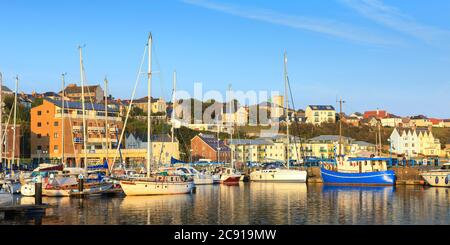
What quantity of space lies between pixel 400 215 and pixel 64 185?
31238mm

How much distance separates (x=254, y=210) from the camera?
140 feet

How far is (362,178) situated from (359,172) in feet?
4.79

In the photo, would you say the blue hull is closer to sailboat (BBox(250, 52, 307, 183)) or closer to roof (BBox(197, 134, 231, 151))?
sailboat (BBox(250, 52, 307, 183))

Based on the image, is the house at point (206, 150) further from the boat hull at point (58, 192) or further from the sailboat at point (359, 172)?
the boat hull at point (58, 192)

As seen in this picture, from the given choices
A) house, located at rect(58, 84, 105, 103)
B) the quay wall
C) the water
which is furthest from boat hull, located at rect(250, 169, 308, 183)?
house, located at rect(58, 84, 105, 103)

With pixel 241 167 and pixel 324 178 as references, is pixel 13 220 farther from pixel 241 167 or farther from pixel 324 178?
pixel 241 167

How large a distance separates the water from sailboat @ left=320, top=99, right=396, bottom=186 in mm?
15919

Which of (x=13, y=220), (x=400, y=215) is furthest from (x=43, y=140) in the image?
(x=400, y=215)
